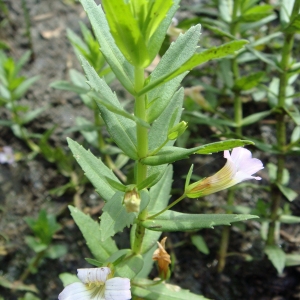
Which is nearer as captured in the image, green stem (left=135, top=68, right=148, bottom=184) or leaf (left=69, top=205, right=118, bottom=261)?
green stem (left=135, top=68, right=148, bottom=184)

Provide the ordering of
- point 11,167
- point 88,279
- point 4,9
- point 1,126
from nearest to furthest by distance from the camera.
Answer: point 88,279 < point 11,167 < point 1,126 < point 4,9

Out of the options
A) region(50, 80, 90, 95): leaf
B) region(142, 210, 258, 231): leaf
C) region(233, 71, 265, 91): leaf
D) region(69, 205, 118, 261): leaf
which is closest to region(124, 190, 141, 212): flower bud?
region(142, 210, 258, 231): leaf

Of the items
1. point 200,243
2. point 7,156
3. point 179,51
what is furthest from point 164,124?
point 7,156

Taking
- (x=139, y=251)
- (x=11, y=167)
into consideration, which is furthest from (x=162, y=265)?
(x=11, y=167)

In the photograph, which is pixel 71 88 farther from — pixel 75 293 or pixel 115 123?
pixel 75 293

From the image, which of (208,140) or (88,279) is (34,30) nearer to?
(208,140)

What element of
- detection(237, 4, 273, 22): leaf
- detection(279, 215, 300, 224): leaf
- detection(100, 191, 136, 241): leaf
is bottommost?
detection(279, 215, 300, 224): leaf

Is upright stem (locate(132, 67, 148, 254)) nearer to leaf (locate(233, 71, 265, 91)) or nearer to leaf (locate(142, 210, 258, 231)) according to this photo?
leaf (locate(142, 210, 258, 231))
